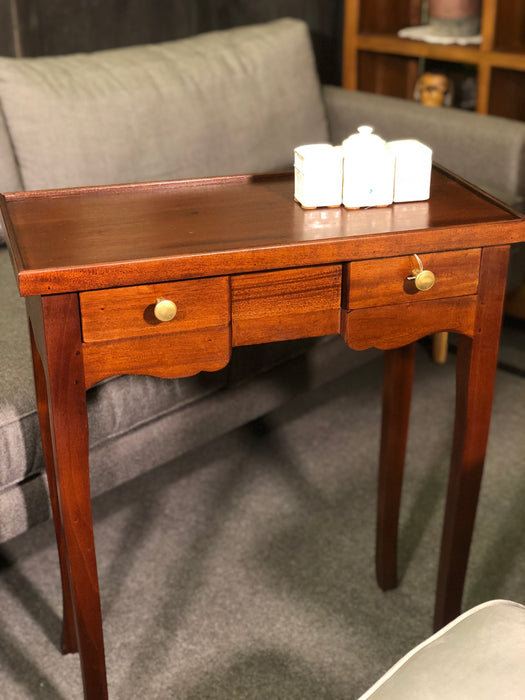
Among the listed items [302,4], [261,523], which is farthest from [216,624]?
[302,4]

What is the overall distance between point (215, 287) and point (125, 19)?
1.59m

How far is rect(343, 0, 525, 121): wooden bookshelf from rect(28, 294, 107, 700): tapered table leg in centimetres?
187

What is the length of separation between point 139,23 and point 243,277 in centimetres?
160

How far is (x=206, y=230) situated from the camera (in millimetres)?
1194

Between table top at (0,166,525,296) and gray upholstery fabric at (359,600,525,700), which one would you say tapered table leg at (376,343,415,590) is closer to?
table top at (0,166,525,296)

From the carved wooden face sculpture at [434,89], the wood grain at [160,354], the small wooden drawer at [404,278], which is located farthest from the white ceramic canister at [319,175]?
the carved wooden face sculpture at [434,89]

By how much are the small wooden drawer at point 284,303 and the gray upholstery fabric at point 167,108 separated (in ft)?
3.12

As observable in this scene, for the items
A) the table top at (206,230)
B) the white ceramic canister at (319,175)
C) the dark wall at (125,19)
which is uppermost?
the dark wall at (125,19)

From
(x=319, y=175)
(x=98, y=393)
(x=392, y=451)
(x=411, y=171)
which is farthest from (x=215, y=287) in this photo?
(x=392, y=451)

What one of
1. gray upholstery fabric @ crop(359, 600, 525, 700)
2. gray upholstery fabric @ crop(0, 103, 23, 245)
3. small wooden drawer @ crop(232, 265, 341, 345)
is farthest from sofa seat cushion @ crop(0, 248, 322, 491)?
gray upholstery fabric @ crop(359, 600, 525, 700)

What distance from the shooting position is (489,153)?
2.23 m

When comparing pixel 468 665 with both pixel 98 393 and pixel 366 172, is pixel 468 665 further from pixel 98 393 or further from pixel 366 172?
pixel 98 393

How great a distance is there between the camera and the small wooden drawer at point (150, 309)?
1.06 metres

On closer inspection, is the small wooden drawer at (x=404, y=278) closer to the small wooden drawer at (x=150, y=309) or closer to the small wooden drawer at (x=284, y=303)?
the small wooden drawer at (x=284, y=303)
